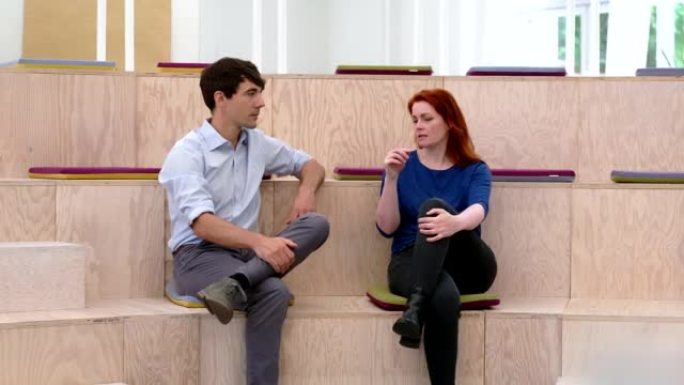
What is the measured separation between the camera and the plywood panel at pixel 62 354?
11.2ft

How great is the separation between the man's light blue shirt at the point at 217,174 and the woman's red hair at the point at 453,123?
463 mm

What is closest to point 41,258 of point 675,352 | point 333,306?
point 333,306

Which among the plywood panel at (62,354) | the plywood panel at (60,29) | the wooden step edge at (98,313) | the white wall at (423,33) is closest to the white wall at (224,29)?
the white wall at (423,33)

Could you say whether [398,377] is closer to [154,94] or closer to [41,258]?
[41,258]

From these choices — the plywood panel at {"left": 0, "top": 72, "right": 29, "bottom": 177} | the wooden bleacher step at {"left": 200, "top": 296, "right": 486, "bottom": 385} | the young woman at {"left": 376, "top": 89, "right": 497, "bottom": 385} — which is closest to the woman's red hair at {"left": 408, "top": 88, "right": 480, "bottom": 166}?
the young woman at {"left": 376, "top": 89, "right": 497, "bottom": 385}

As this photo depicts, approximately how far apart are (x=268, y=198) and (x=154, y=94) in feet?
2.07

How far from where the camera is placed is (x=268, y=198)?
160 inches

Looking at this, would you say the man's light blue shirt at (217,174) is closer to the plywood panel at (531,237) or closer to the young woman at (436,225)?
the young woman at (436,225)

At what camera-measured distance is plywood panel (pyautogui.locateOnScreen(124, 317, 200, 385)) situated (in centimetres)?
356

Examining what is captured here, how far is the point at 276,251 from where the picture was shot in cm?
359

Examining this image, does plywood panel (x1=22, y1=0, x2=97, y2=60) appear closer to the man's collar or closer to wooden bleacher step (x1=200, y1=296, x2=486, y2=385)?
the man's collar

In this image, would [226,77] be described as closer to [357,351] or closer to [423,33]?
[357,351]

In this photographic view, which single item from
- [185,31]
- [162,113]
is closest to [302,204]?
[162,113]

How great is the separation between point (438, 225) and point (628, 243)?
0.79 meters
